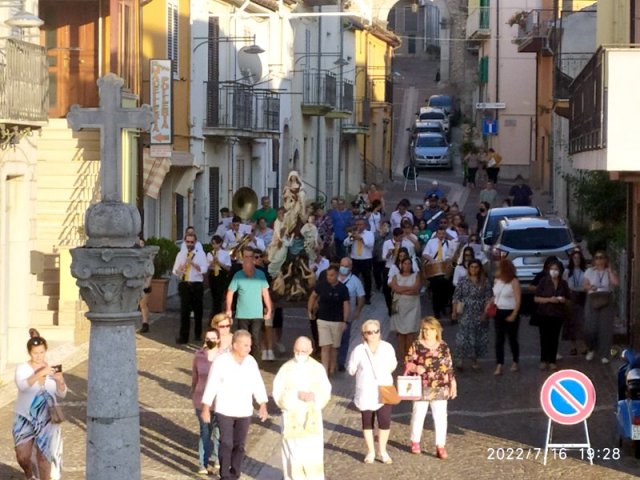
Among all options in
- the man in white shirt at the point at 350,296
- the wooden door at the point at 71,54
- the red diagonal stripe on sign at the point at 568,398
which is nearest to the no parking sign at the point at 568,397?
the red diagonal stripe on sign at the point at 568,398

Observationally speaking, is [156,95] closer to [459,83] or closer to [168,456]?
[168,456]

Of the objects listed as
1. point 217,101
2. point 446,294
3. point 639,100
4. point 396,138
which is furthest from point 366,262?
point 396,138

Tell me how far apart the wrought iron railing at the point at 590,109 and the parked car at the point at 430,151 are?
136 ft

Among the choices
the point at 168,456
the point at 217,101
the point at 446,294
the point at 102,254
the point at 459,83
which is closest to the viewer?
the point at 102,254

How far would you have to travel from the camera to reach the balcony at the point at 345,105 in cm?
5284

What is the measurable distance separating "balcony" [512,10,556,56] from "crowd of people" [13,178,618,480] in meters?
16.3

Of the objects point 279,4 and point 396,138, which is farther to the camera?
point 396,138

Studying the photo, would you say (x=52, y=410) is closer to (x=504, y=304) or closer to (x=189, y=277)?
(x=504, y=304)

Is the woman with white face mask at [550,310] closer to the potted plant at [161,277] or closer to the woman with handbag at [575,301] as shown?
the woman with handbag at [575,301]

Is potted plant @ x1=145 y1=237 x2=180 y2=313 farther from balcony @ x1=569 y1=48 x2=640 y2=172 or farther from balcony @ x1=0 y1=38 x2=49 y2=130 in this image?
balcony @ x1=569 y1=48 x2=640 y2=172

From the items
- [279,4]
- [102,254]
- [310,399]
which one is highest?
[279,4]

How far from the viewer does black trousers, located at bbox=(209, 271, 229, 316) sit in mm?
24453

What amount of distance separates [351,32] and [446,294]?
32.9 meters

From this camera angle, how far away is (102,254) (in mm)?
9836
